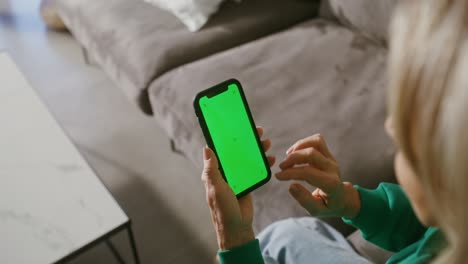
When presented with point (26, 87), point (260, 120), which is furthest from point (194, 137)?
point (26, 87)

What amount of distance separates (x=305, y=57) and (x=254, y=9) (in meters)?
0.35

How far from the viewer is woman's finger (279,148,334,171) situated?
2.51ft

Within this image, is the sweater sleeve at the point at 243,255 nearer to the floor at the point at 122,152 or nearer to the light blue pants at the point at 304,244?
the light blue pants at the point at 304,244

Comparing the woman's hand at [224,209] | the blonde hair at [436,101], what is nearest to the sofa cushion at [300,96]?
the woman's hand at [224,209]

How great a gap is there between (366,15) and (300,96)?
0.38m

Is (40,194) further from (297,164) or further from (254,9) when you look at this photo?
(254,9)

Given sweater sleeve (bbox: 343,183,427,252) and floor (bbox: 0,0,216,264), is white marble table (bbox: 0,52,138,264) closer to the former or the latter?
floor (bbox: 0,0,216,264)

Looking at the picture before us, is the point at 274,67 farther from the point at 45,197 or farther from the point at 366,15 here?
the point at 45,197

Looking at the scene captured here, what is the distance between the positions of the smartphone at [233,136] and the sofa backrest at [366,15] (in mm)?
721

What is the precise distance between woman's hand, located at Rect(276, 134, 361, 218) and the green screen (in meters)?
0.09

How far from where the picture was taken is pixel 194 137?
1.20 metres

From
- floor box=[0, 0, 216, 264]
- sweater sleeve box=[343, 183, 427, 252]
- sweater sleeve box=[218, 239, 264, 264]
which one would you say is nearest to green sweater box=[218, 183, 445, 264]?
sweater sleeve box=[343, 183, 427, 252]

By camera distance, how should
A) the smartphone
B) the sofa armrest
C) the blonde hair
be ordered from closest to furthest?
the blonde hair
the smartphone
the sofa armrest

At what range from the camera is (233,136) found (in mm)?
824
